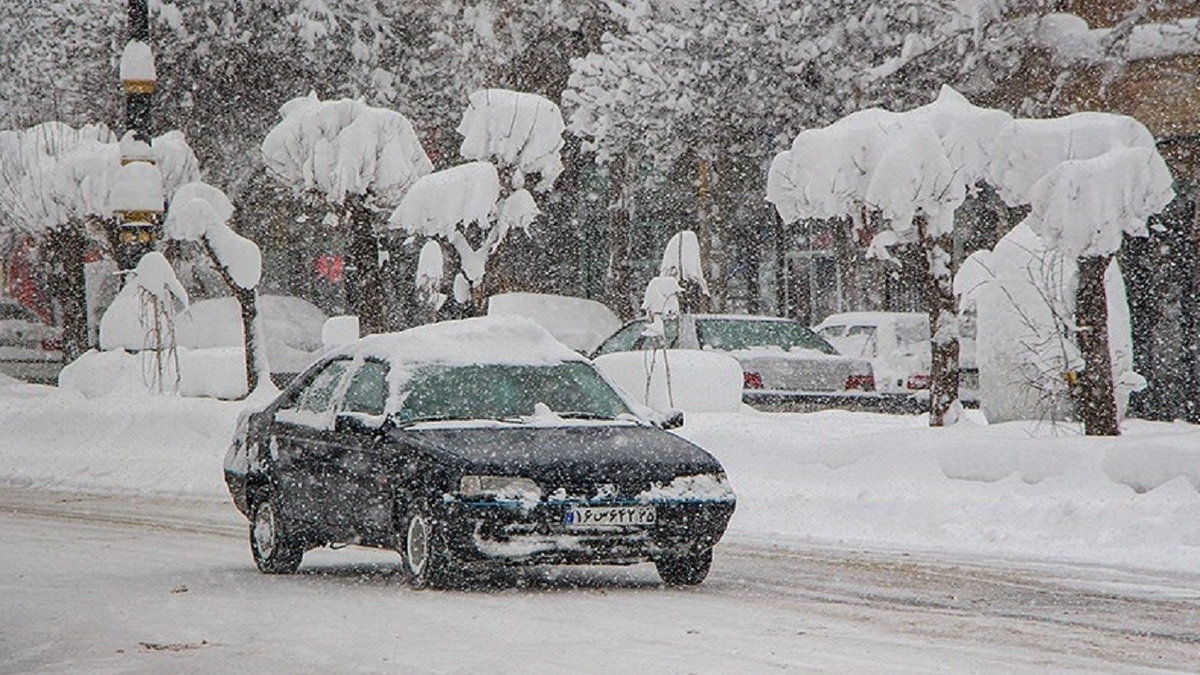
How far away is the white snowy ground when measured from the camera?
14102 mm

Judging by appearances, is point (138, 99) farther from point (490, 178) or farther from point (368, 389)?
point (368, 389)

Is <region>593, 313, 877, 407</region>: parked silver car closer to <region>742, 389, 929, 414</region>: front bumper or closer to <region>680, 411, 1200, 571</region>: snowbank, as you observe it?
<region>742, 389, 929, 414</region>: front bumper

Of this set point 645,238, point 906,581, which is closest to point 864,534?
point 906,581

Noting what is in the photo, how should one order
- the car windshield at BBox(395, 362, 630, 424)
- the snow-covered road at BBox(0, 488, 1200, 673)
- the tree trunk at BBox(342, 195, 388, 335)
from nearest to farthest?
1. the snow-covered road at BBox(0, 488, 1200, 673)
2. the car windshield at BBox(395, 362, 630, 424)
3. the tree trunk at BBox(342, 195, 388, 335)

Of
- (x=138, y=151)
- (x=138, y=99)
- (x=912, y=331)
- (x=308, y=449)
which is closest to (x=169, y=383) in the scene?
(x=138, y=151)

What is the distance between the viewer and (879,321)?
2928cm

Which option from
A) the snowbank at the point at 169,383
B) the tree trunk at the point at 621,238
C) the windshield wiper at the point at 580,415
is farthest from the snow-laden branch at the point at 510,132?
the windshield wiper at the point at 580,415

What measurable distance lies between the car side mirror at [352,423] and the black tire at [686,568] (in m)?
1.84

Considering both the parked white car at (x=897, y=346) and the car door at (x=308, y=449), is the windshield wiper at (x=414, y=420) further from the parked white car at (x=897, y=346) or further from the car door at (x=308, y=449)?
the parked white car at (x=897, y=346)

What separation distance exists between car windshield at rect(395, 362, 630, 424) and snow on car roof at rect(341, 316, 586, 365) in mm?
85

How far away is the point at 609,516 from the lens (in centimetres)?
1156

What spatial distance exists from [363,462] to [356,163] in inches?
661

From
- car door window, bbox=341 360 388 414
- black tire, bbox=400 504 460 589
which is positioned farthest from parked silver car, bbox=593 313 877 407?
black tire, bbox=400 504 460 589

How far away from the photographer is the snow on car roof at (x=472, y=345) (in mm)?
13008
